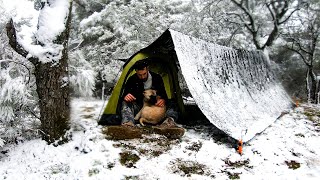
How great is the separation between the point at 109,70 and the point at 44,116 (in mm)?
6971

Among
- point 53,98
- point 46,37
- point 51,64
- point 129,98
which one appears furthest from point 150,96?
point 46,37

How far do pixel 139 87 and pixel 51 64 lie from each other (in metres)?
1.88

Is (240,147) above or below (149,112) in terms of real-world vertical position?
below

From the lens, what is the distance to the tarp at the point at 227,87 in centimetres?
493

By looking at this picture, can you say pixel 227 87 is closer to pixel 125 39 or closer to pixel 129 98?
pixel 129 98

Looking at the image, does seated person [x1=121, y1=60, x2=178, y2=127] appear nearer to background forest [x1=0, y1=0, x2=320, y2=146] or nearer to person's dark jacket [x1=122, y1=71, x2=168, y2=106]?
person's dark jacket [x1=122, y1=71, x2=168, y2=106]

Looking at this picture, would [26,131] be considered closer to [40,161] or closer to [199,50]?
[40,161]

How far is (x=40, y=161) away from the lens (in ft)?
13.4

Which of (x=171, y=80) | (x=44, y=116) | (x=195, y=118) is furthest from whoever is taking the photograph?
(x=195, y=118)

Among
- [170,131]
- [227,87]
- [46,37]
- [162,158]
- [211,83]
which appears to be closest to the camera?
[162,158]

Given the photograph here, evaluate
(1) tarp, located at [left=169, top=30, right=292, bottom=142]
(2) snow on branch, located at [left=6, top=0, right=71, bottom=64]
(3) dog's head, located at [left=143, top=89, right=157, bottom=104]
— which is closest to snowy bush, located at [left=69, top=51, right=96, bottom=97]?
(2) snow on branch, located at [left=6, top=0, right=71, bottom=64]

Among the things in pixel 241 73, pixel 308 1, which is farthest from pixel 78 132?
pixel 308 1

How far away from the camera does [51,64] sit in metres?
4.50

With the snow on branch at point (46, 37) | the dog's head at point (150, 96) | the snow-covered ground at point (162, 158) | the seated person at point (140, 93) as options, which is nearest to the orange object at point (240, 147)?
the snow-covered ground at point (162, 158)
